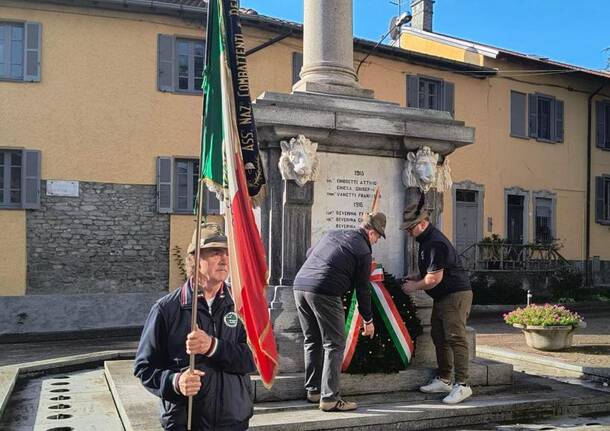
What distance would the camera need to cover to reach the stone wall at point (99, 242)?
618 inches

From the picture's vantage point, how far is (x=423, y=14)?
1007 inches

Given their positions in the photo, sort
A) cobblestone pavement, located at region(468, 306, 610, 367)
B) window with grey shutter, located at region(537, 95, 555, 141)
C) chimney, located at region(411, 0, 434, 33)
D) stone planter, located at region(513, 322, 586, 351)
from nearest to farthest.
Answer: cobblestone pavement, located at region(468, 306, 610, 367) < stone planter, located at region(513, 322, 586, 351) < window with grey shutter, located at region(537, 95, 555, 141) < chimney, located at region(411, 0, 434, 33)

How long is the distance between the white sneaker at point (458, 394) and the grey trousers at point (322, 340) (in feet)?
3.41

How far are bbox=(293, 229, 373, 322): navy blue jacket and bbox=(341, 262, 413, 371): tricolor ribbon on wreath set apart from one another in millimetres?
308

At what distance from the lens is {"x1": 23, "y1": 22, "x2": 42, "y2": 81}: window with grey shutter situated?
614 inches

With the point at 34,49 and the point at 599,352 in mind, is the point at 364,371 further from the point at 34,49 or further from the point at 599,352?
the point at 34,49

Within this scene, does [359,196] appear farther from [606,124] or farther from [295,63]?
[606,124]

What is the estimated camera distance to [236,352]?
322 cm

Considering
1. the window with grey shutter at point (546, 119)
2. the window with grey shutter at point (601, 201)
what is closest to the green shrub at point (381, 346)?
the window with grey shutter at point (546, 119)

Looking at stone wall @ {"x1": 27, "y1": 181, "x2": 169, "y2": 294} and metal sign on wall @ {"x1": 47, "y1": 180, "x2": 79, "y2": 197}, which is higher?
metal sign on wall @ {"x1": 47, "y1": 180, "x2": 79, "y2": 197}

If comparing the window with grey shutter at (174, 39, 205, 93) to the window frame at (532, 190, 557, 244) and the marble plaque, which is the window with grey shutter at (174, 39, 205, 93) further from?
the window frame at (532, 190, 557, 244)

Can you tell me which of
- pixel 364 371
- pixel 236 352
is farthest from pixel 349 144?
pixel 236 352

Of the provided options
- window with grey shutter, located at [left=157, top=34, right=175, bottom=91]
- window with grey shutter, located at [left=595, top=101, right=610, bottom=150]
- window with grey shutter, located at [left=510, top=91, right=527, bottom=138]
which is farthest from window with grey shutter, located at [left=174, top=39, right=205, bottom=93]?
window with grey shutter, located at [left=595, top=101, right=610, bottom=150]

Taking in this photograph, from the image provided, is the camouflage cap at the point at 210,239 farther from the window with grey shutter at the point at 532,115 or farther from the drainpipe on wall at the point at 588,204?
the drainpipe on wall at the point at 588,204
